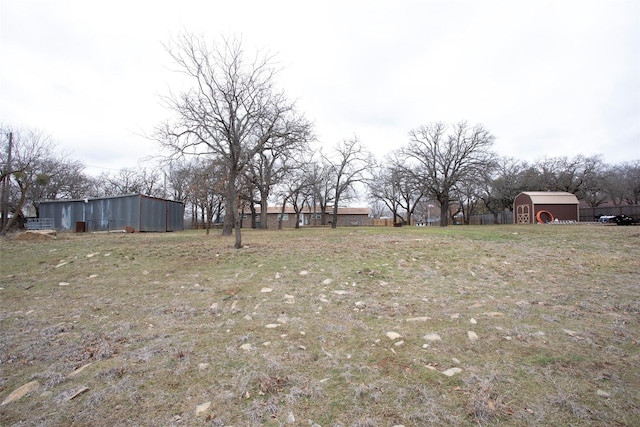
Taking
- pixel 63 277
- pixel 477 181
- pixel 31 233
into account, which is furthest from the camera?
pixel 477 181

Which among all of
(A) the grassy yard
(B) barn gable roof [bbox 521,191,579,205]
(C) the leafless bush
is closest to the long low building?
(B) barn gable roof [bbox 521,191,579,205]

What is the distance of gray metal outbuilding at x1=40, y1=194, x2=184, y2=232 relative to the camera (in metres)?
25.3

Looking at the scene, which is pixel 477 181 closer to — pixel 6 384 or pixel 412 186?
pixel 412 186

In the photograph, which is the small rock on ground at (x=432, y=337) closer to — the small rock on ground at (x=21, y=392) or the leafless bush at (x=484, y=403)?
the leafless bush at (x=484, y=403)

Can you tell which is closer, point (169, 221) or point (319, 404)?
point (319, 404)

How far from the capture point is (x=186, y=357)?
3.36 meters

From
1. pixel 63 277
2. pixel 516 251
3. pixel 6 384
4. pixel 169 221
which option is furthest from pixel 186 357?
pixel 169 221

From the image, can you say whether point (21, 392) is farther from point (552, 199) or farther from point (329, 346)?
point (552, 199)

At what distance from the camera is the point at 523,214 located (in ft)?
119

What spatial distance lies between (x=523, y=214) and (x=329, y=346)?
40.2 meters

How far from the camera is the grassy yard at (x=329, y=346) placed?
8.10 ft

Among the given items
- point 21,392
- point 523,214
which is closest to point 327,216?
point 523,214

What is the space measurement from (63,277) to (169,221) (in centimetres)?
2395

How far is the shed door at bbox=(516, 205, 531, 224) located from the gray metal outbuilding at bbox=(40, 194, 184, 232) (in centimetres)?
3772
